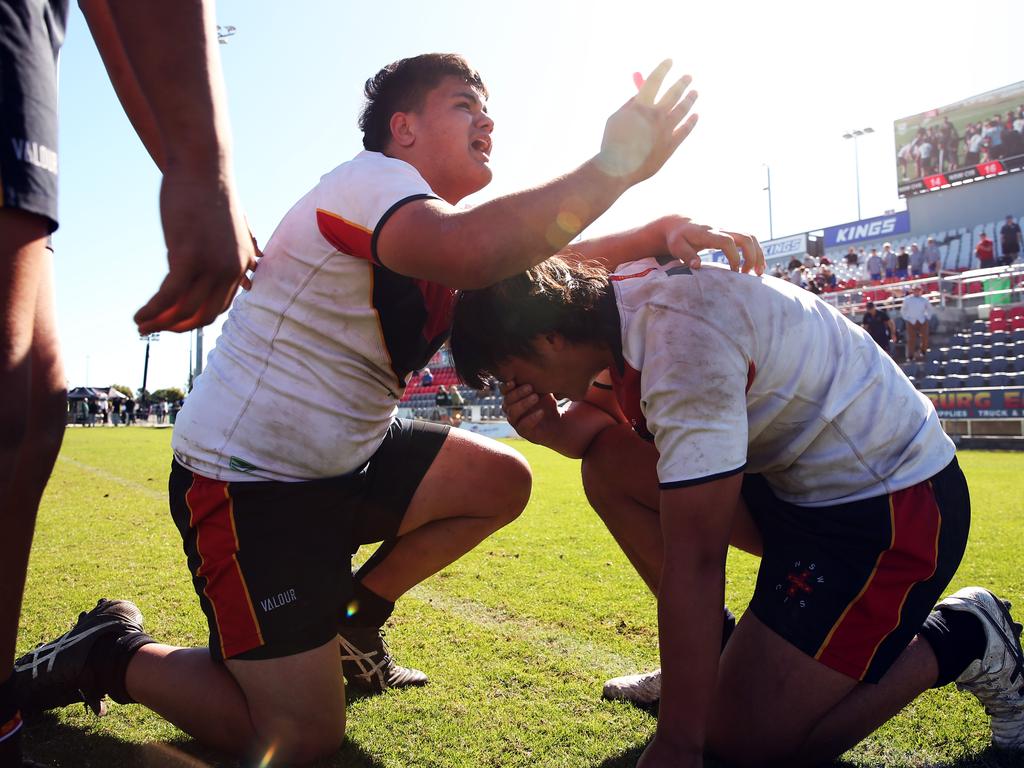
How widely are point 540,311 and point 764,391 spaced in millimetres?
659

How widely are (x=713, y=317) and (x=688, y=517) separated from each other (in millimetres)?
532

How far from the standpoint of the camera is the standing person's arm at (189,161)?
1279mm

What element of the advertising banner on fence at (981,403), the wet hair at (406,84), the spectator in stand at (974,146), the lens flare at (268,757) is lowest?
the advertising banner on fence at (981,403)

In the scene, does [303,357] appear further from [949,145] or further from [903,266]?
[949,145]

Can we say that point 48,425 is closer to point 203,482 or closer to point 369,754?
point 203,482

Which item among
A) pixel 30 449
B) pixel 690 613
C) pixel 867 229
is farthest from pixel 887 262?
pixel 30 449

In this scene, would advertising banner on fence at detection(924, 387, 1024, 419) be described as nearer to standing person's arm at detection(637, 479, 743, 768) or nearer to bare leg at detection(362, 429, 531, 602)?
bare leg at detection(362, 429, 531, 602)

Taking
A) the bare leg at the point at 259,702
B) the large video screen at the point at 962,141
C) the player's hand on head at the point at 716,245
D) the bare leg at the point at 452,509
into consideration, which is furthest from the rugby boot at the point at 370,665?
the large video screen at the point at 962,141

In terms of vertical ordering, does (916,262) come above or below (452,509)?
below

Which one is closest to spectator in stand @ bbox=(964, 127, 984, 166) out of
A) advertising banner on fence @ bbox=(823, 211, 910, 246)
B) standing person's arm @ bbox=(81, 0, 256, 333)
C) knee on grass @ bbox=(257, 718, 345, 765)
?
advertising banner on fence @ bbox=(823, 211, 910, 246)

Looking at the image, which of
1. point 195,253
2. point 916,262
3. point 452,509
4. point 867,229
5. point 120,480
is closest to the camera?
point 195,253

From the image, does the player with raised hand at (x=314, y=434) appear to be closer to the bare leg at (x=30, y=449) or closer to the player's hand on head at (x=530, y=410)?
the player's hand on head at (x=530, y=410)

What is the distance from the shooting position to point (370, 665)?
271cm

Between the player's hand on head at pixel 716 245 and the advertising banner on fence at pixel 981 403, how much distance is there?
49.9ft
